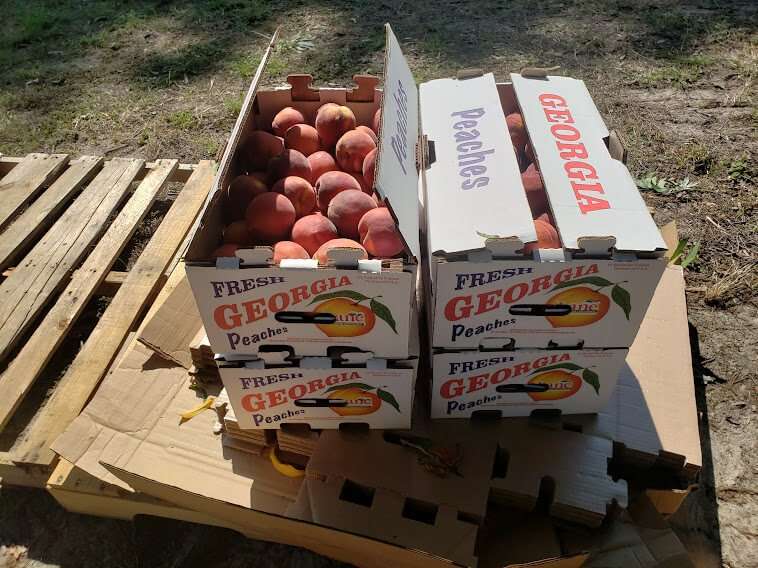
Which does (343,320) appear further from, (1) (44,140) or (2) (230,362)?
(1) (44,140)

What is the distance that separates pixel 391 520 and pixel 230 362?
70 centimetres

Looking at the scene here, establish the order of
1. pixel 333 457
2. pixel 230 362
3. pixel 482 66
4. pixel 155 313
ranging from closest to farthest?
pixel 230 362
pixel 333 457
pixel 155 313
pixel 482 66

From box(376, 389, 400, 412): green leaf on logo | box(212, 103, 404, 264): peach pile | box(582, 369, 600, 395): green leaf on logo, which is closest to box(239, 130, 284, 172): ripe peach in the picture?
box(212, 103, 404, 264): peach pile

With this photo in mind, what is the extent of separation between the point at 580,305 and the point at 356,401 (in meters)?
0.76

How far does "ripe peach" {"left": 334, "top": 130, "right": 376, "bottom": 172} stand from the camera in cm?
205

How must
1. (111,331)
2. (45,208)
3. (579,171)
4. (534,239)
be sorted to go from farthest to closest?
(45,208) → (111,331) → (579,171) → (534,239)

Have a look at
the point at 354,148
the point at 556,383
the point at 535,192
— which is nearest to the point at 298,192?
the point at 354,148

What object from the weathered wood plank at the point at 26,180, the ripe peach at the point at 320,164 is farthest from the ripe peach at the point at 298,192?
the weathered wood plank at the point at 26,180

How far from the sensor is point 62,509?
7.37 ft

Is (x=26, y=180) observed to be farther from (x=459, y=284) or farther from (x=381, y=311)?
Answer: (x=459, y=284)

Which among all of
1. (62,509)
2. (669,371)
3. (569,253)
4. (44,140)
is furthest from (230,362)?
(44,140)

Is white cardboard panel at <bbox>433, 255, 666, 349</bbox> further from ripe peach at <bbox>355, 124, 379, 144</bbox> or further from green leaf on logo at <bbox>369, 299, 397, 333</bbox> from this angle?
ripe peach at <bbox>355, 124, 379, 144</bbox>

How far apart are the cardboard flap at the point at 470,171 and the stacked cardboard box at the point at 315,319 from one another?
0.07 meters

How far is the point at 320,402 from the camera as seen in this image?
1840 mm
